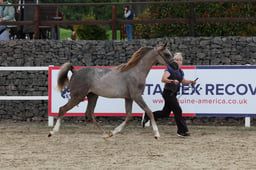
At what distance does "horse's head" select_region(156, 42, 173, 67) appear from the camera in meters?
11.3

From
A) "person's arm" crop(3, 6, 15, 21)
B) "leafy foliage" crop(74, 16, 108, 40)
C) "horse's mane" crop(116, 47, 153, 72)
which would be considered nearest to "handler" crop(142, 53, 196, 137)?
"horse's mane" crop(116, 47, 153, 72)

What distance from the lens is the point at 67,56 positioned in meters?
15.3

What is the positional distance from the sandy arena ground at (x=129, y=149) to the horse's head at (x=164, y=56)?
1518mm

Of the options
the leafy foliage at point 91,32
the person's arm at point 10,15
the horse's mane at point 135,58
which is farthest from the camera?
the leafy foliage at point 91,32

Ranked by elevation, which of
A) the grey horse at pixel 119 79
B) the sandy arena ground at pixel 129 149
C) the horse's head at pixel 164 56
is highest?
the horse's head at pixel 164 56

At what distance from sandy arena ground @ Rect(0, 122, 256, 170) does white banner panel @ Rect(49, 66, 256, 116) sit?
16.8 inches

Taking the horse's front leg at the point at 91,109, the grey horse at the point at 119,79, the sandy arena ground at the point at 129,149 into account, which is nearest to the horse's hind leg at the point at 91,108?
the horse's front leg at the point at 91,109

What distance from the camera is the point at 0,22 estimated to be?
641 inches

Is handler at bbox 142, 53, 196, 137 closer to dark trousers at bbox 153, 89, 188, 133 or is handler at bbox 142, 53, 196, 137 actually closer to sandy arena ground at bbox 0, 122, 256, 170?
dark trousers at bbox 153, 89, 188, 133

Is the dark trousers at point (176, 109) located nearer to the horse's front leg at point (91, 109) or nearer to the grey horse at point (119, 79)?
the grey horse at point (119, 79)

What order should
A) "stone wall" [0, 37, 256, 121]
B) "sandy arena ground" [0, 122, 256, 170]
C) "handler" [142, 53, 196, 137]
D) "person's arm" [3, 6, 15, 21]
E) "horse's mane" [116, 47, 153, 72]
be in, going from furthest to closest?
"person's arm" [3, 6, 15, 21], "stone wall" [0, 37, 256, 121], "handler" [142, 53, 196, 137], "horse's mane" [116, 47, 153, 72], "sandy arena ground" [0, 122, 256, 170]

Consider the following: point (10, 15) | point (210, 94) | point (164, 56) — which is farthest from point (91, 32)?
point (164, 56)

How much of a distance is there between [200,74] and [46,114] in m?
4.21

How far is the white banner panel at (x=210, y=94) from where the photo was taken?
13.3m
